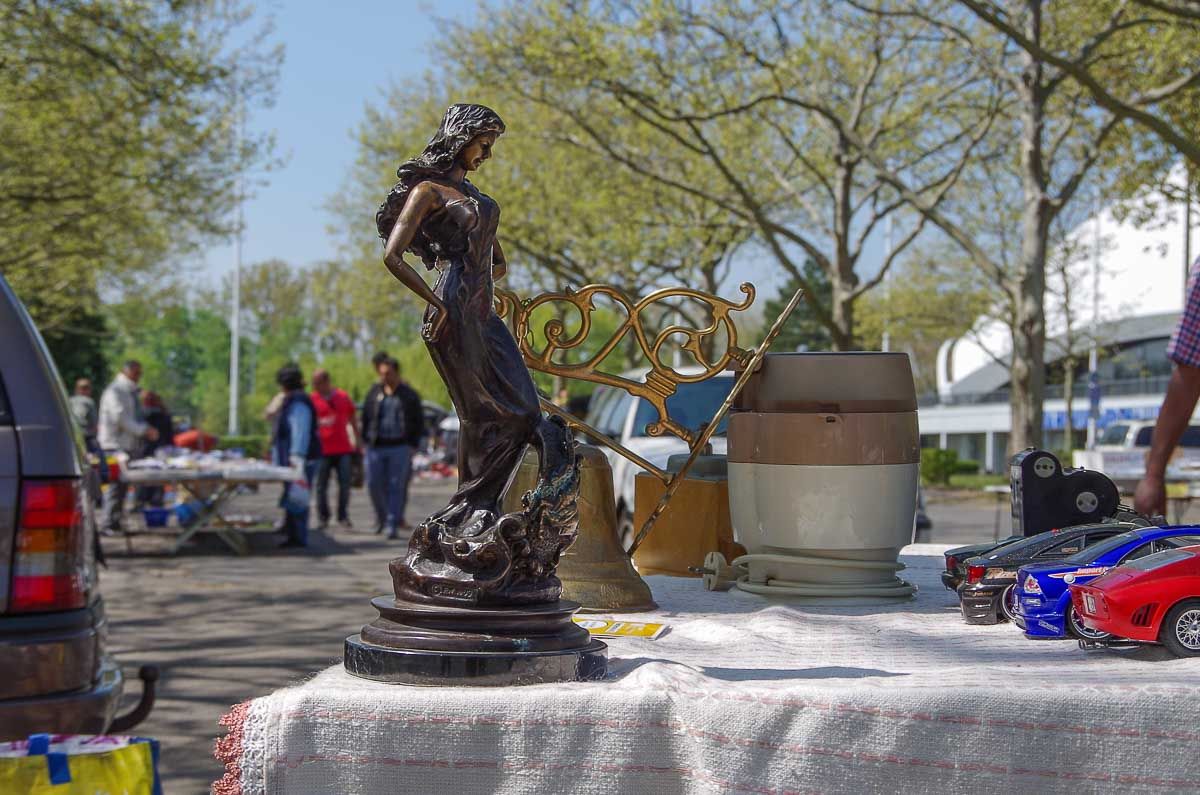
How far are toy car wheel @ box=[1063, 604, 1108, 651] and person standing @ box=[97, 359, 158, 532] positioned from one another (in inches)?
557

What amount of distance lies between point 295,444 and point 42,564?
11272mm

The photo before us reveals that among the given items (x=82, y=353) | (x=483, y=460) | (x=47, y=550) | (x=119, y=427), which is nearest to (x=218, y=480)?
(x=119, y=427)

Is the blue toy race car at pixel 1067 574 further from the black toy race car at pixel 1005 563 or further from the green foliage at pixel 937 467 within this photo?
the green foliage at pixel 937 467

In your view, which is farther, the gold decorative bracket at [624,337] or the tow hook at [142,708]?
the tow hook at [142,708]

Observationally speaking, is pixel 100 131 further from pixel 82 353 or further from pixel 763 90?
pixel 82 353

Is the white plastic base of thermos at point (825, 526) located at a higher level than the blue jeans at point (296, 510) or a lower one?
higher

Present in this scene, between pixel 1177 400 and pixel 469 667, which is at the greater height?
pixel 1177 400

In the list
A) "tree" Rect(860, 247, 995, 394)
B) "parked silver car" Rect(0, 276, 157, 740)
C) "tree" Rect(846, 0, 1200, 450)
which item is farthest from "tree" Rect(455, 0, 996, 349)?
"tree" Rect(860, 247, 995, 394)

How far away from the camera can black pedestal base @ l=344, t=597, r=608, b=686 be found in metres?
1.69

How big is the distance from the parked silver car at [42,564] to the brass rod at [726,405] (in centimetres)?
133

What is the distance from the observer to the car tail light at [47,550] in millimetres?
3189

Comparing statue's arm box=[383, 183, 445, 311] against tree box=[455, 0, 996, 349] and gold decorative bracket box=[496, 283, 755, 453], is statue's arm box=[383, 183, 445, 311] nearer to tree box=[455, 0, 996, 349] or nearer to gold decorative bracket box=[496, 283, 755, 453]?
gold decorative bracket box=[496, 283, 755, 453]

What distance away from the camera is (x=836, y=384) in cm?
243

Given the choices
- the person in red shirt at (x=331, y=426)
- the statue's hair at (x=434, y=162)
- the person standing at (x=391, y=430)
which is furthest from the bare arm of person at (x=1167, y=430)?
the person in red shirt at (x=331, y=426)
